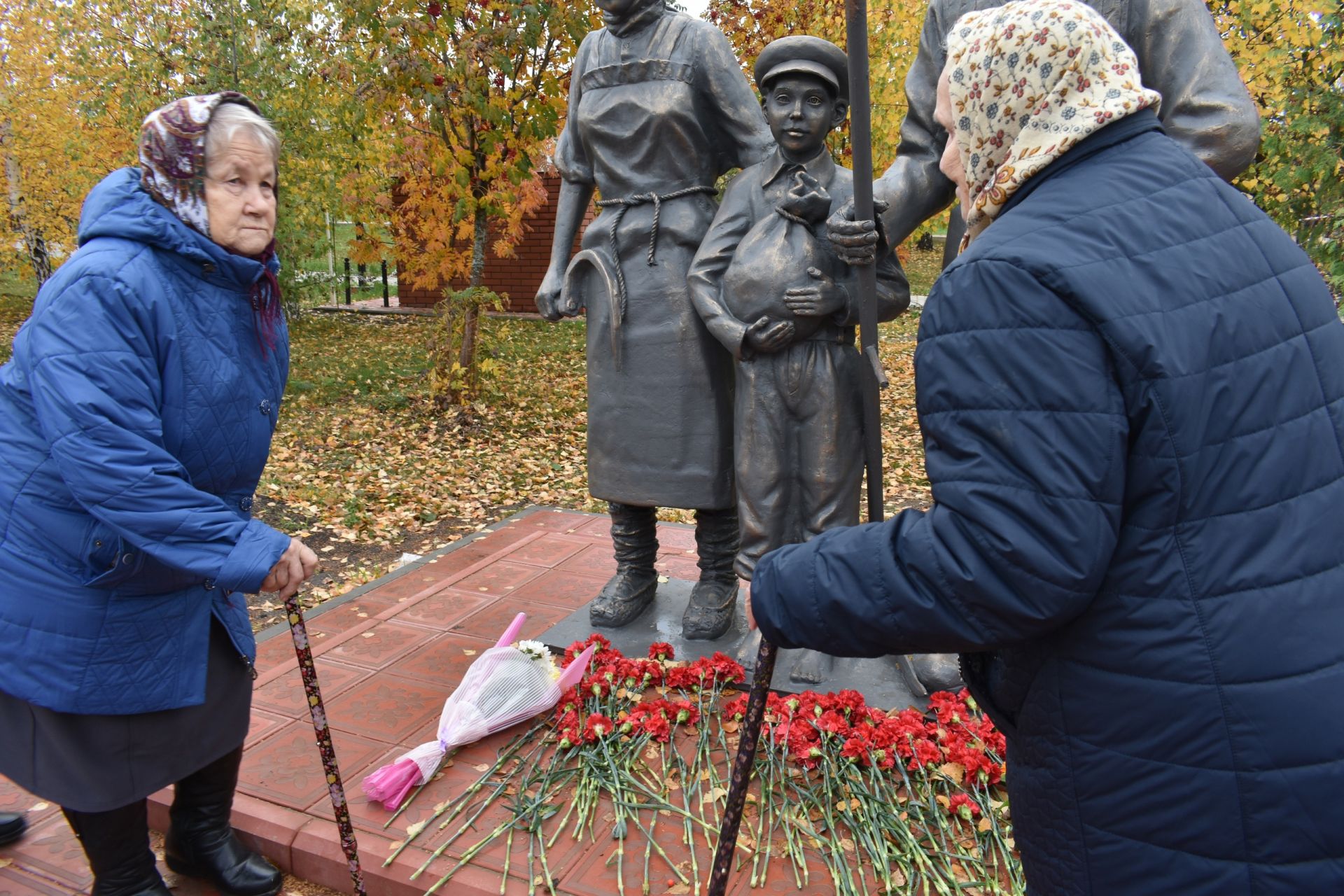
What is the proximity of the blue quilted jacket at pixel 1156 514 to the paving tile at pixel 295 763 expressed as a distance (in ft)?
7.67

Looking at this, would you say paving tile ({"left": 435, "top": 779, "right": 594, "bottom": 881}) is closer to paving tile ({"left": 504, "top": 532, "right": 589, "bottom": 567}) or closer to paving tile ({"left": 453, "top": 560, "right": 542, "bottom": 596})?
paving tile ({"left": 453, "top": 560, "right": 542, "bottom": 596})

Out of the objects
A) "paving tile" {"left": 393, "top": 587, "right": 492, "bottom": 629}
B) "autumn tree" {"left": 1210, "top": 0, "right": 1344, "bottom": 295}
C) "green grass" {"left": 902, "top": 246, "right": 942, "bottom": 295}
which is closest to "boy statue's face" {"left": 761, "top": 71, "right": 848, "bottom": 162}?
"paving tile" {"left": 393, "top": 587, "right": 492, "bottom": 629}

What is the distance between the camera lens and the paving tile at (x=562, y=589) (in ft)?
14.6

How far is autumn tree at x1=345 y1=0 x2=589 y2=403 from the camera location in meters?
7.70

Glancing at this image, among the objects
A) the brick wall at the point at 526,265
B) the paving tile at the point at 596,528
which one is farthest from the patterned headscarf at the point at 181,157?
the brick wall at the point at 526,265

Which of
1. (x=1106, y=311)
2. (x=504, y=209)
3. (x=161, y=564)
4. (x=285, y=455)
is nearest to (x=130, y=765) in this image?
(x=161, y=564)

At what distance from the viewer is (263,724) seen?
3.40m

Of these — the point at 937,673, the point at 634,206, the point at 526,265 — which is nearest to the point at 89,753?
the point at 634,206

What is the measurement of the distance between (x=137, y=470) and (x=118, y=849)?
1.09m

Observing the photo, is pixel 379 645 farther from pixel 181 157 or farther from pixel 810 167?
pixel 810 167

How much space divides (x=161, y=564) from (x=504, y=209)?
6.80 meters

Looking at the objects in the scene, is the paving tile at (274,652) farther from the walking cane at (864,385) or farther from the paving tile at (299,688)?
the walking cane at (864,385)

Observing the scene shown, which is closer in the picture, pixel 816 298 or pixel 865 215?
pixel 865 215

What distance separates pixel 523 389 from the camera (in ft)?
34.4
